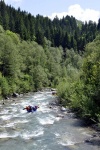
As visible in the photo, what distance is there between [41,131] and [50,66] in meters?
74.1

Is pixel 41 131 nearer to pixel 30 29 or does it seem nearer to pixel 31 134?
pixel 31 134

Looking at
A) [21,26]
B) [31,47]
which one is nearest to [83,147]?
[31,47]

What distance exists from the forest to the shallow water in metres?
2.79

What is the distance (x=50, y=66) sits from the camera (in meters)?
107

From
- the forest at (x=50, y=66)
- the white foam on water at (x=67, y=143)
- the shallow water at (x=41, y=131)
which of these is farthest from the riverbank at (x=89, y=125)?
the white foam on water at (x=67, y=143)

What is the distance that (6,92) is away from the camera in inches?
2475

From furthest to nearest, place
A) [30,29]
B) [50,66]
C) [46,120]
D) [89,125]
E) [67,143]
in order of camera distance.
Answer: [30,29] < [50,66] < [46,120] < [89,125] < [67,143]

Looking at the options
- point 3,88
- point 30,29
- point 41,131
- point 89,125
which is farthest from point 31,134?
point 30,29

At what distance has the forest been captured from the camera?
132ft

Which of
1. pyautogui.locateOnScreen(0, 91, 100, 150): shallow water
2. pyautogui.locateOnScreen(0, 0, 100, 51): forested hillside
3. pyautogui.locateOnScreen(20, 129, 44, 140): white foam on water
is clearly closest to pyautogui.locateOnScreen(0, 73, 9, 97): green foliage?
pyautogui.locateOnScreen(0, 91, 100, 150): shallow water

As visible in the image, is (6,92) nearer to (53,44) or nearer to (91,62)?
(91,62)

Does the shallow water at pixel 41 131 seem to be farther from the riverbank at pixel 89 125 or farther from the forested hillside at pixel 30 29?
the forested hillside at pixel 30 29

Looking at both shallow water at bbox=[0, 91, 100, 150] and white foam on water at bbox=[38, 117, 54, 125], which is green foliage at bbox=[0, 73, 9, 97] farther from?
white foam on water at bbox=[38, 117, 54, 125]

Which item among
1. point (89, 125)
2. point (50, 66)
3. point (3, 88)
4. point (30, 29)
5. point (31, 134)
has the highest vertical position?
point (30, 29)
